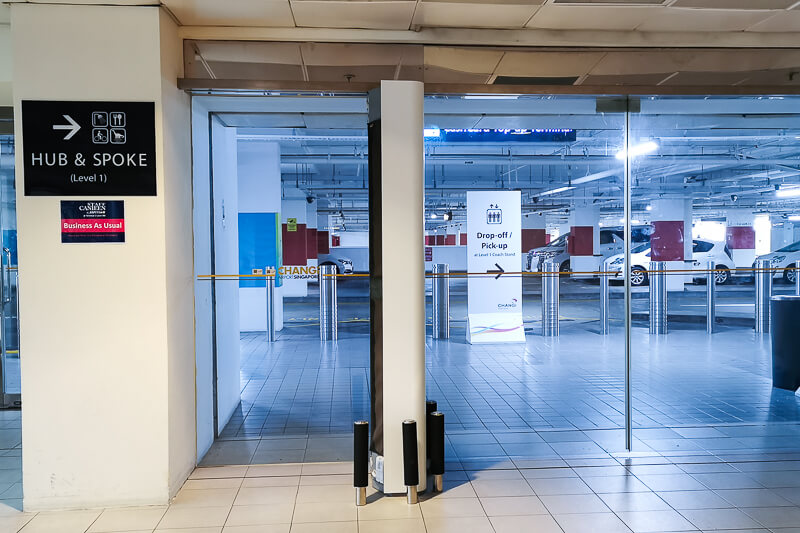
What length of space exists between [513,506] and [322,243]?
26.5ft

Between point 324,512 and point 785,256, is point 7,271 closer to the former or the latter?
point 324,512

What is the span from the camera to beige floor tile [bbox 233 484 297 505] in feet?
11.7

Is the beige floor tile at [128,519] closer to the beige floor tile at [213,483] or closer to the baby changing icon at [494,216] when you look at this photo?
the beige floor tile at [213,483]

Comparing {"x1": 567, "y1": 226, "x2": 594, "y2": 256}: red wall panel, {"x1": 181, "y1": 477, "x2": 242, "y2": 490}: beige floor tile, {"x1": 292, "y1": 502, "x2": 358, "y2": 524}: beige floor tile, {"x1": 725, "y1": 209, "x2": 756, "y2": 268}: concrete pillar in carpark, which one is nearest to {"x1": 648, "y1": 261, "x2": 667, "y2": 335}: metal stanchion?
{"x1": 567, "y1": 226, "x2": 594, "y2": 256}: red wall panel

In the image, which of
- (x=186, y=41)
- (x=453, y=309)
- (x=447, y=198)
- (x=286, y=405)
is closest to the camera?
(x=186, y=41)

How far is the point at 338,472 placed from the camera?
4.03 metres

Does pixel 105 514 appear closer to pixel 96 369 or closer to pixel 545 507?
pixel 96 369

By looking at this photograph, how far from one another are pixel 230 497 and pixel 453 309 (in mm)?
10382

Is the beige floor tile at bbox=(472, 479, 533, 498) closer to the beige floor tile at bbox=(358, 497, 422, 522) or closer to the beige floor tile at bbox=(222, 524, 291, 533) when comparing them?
the beige floor tile at bbox=(358, 497, 422, 522)

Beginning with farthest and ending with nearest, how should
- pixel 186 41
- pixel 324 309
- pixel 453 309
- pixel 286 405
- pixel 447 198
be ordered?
pixel 447 198 → pixel 453 309 → pixel 324 309 → pixel 286 405 → pixel 186 41

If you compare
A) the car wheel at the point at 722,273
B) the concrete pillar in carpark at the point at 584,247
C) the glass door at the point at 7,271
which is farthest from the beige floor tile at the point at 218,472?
the concrete pillar in carpark at the point at 584,247

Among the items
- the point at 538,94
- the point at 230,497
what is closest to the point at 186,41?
the point at 538,94

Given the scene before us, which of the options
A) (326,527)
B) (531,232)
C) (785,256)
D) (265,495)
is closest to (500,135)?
(531,232)

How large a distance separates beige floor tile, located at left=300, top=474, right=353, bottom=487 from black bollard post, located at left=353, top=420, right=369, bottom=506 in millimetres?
355
